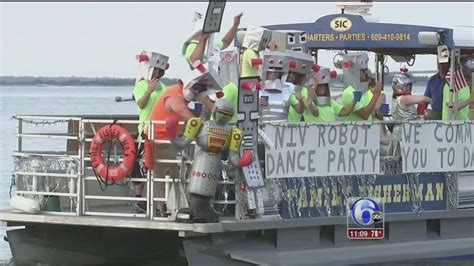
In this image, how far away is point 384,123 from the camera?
1476 centimetres

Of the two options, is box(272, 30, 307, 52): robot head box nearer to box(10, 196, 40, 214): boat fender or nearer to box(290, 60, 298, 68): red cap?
box(290, 60, 298, 68): red cap

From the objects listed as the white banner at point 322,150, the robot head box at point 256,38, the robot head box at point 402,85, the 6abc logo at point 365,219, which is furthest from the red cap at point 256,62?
the robot head box at point 402,85

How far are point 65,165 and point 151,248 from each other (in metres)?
1.52

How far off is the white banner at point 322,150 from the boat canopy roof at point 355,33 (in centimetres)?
142

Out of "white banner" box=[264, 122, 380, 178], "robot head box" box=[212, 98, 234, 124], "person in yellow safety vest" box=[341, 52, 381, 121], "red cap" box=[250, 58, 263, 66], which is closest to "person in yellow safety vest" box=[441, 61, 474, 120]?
"person in yellow safety vest" box=[341, 52, 381, 121]

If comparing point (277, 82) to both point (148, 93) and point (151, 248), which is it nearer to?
point (148, 93)

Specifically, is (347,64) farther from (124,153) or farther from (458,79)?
(124,153)

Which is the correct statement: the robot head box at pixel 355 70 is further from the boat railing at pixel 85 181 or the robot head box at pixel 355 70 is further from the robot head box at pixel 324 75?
the boat railing at pixel 85 181

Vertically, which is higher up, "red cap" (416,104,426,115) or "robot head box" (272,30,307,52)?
"robot head box" (272,30,307,52)

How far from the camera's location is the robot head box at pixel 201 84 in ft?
44.9

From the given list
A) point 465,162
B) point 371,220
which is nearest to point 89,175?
point 371,220

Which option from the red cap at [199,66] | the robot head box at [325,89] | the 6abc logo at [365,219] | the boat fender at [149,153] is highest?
the red cap at [199,66]

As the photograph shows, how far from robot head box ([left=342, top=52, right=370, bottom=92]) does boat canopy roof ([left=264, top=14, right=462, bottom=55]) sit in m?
0.20

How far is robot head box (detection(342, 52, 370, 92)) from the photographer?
15.8 m
